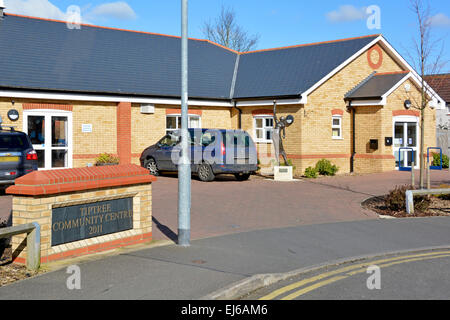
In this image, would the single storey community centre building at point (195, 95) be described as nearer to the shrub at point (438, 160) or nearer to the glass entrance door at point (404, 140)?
the glass entrance door at point (404, 140)

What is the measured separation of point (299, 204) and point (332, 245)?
4910 millimetres

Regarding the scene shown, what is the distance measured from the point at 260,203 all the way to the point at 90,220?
22.1 ft

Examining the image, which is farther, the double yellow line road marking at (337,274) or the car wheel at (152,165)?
the car wheel at (152,165)

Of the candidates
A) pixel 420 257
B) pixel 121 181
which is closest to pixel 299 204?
pixel 420 257

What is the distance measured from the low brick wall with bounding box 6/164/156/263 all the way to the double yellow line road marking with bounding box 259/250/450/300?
127 inches

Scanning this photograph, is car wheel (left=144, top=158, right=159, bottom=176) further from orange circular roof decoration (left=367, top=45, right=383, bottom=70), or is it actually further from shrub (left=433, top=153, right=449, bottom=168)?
shrub (left=433, top=153, right=449, bottom=168)

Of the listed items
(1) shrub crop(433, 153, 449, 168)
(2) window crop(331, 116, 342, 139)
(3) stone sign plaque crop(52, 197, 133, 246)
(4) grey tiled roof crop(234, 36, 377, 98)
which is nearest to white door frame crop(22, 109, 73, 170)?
(4) grey tiled roof crop(234, 36, 377, 98)

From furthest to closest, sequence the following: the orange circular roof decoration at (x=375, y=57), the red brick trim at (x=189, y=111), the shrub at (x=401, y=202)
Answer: the orange circular roof decoration at (x=375, y=57) → the red brick trim at (x=189, y=111) → the shrub at (x=401, y=202)

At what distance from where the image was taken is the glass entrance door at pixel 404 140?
2481 cm

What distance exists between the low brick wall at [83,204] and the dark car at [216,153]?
9.23m

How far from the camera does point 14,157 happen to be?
1447 cm

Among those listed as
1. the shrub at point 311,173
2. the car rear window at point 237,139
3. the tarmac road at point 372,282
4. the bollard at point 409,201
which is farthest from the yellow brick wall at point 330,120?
the tarmac road at point 372,282

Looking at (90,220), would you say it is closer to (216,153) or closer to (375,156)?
(216,153)

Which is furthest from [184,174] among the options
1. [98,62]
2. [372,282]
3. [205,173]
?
[98,62]
